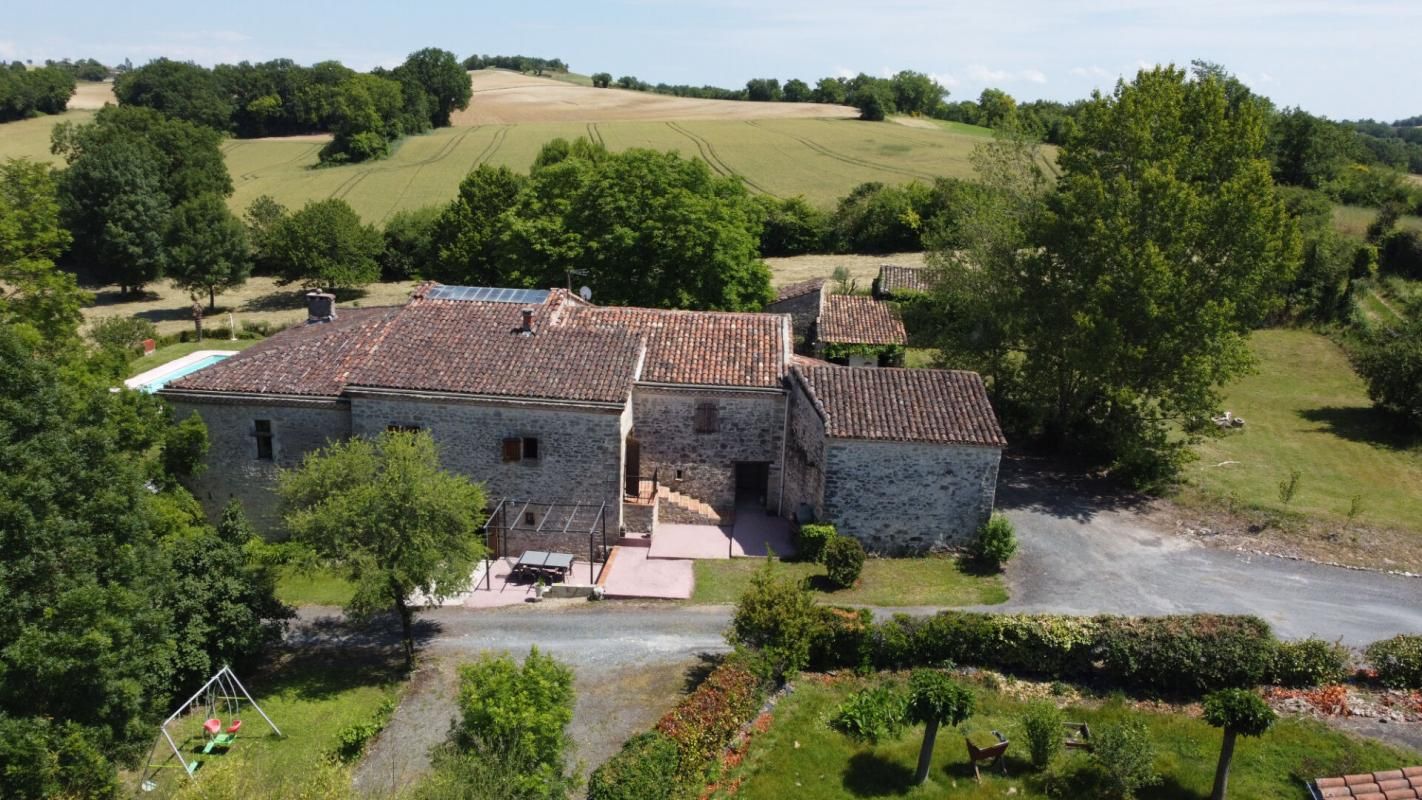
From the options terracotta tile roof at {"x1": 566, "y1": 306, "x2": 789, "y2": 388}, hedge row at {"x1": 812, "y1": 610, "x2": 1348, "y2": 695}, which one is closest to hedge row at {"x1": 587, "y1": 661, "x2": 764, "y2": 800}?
hedge row at {"x1": 812, "y1": 610, "x2": 1348, "y2": 695}

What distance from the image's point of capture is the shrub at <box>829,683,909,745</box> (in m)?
20.5

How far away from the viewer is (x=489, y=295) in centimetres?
3572

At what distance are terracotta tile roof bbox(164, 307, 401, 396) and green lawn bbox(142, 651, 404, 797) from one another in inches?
359

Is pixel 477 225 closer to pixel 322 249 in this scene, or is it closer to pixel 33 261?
pixel 322 249

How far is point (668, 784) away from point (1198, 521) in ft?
75.8

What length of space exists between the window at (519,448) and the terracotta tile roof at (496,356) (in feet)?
4.77

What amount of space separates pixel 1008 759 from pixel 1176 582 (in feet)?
36.5

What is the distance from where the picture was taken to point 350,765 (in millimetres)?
19391

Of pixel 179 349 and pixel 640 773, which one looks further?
pixel 179 349

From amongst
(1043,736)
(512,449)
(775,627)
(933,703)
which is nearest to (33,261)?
(512,449)

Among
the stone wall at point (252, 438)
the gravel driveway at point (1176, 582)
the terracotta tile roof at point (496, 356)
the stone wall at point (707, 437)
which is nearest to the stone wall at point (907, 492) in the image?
the gravel driveway at point (1176, 582)

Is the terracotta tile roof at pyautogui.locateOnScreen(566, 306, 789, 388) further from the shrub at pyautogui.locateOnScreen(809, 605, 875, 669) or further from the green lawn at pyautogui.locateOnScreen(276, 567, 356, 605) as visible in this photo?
the green lawn at pyautogui.locateOnScreen(276, 567, 356, 605)

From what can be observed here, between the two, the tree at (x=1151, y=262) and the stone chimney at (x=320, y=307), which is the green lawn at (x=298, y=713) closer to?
the stone chimney at (x=320, y=307)

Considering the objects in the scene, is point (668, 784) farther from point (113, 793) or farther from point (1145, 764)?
point (113, 793)
